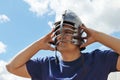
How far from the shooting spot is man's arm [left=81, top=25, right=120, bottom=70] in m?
4.91

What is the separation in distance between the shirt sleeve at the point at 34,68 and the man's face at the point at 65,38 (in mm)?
406

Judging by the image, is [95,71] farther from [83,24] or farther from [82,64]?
[83,24]

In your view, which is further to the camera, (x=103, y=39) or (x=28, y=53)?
(x=28, y=53)

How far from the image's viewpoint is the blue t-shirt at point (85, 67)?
486 centimetres

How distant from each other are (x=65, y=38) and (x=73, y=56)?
9.5 inches

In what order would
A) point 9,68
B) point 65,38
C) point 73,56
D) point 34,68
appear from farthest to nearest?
point 9,68 < point 34,68 < point 73,56 < point 65,38

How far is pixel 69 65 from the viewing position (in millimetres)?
4961

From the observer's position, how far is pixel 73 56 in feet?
16.3

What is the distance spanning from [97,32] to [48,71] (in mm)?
700

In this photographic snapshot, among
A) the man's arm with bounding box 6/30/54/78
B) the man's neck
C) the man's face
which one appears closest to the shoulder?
the man's neck

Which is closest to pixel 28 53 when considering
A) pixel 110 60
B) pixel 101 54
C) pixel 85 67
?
pixel 85 67

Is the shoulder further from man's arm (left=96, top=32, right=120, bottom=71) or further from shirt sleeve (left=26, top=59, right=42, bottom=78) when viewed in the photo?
shirt sleeve (left=26, top=59, right=42, bottom=78)

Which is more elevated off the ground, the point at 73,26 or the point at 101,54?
the point at 73,26

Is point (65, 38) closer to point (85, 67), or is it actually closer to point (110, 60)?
point (85, 67)
